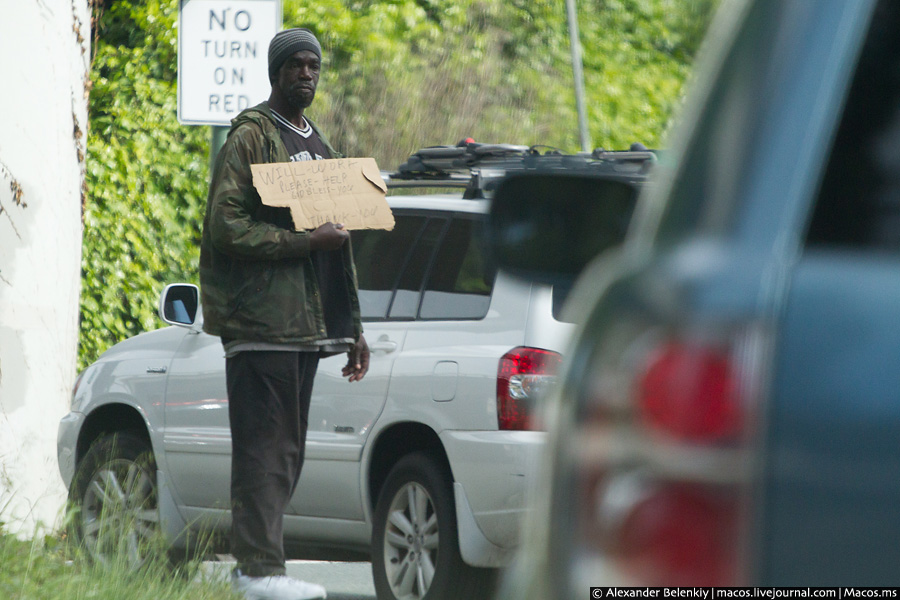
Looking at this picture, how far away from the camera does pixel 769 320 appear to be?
113cm

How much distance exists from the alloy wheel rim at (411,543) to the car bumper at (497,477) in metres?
0.24

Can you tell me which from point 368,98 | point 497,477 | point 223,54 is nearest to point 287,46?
point 497,477

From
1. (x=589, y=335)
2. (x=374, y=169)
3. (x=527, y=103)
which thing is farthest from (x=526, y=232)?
(x=527, y=103)

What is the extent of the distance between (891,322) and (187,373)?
5440mm

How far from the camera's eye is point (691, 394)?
3.79 feet

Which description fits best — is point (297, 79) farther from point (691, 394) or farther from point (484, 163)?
point (691, 394)

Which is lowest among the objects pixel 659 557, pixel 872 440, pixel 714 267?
pixel 659 557

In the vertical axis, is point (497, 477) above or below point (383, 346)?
below

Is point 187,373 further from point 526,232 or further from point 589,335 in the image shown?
point 589,335

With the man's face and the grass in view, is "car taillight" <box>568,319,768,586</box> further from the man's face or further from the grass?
the man's face

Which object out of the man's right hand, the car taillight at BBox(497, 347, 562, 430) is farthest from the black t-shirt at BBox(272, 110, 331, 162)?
the car taillight at BBox(497, 347, 562, 430)

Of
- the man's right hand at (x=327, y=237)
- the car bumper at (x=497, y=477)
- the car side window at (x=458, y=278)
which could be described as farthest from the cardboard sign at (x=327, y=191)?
the car bumper at (x=497, y=477)

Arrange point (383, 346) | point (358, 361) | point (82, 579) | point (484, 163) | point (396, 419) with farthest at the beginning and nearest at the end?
1. point (484, 163)
2. point (383, 346)
3. point (396, 419)
4. point (358, 361)
5. point (82, 579)

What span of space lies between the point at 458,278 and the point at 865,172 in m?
4.41
